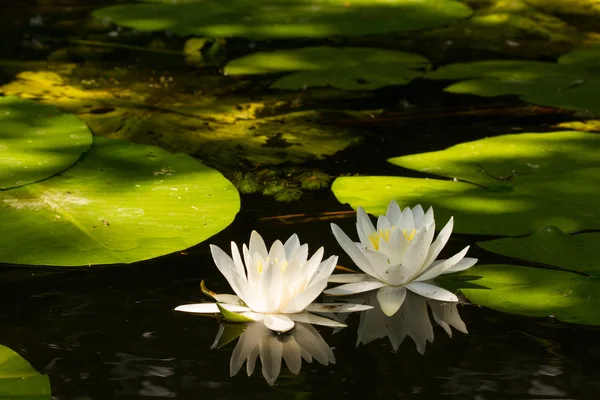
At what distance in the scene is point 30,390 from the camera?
1479 mm

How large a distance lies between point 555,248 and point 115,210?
1045mm

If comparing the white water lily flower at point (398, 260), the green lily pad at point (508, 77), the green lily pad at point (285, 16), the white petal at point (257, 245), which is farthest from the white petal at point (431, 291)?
the green lily pad at point (285, 16)

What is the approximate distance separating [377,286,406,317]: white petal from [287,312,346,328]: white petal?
108 mm

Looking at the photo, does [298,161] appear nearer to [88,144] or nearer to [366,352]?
[88,144]

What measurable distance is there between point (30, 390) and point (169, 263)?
631 mm

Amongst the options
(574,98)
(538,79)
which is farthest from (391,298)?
(538,79)

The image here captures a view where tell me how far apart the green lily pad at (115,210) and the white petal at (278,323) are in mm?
434

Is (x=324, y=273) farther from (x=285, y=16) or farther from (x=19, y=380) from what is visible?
(x=285, y=16)

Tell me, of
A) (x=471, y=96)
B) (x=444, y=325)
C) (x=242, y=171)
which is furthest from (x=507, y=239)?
(x=471, y=96)

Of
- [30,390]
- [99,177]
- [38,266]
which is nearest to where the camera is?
[30,390]

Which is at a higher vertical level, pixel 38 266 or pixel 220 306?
pixel 220 306

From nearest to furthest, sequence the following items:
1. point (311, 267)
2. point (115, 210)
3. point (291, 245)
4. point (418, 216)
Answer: point (311, 267) < point (291, 245) < point (418, 216) < point (115, 210)

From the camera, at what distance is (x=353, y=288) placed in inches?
73.6

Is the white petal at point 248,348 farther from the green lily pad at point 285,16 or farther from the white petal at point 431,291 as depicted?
the green lily pad at point 285,16
